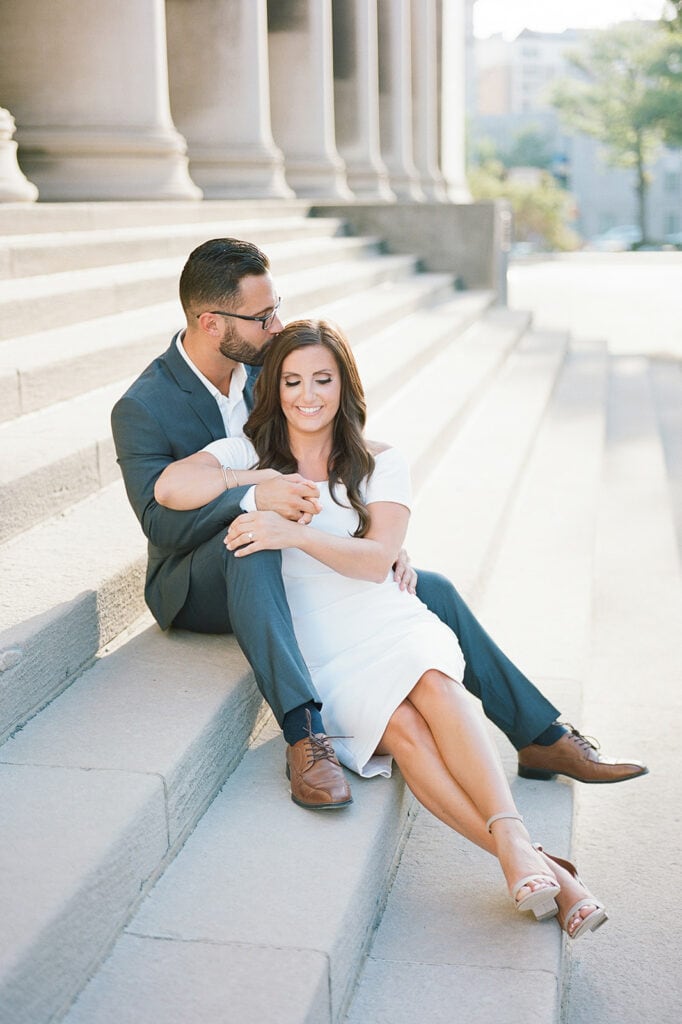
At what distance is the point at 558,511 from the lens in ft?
21.3

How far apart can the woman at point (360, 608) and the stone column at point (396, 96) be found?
13.8 meters

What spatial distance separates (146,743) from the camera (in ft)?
9.48

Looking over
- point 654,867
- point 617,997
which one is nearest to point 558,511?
point 654,867

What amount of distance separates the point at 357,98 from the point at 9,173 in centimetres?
942

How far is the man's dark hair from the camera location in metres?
3.57

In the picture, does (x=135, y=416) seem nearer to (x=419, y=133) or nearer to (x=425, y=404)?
(x=425, y=404)

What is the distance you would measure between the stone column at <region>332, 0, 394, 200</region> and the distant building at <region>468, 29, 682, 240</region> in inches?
1768

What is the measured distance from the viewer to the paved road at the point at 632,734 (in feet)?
9.73

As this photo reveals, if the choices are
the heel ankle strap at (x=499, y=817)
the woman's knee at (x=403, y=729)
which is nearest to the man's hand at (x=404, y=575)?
the woman's knee at (x=403, y=729)

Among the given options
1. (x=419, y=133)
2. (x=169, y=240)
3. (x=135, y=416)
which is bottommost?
(x=135, y=416)

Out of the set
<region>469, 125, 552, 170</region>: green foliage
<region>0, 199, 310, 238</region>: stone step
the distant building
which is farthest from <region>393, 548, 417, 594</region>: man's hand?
<region>469, 125, 552, 170</region>: green foliage

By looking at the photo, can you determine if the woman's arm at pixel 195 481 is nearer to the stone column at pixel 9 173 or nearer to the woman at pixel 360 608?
the woman at pixel 360 608

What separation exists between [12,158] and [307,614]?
4.25 meters

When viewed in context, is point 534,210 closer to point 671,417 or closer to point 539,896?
point 671,417
